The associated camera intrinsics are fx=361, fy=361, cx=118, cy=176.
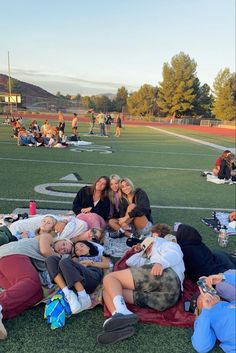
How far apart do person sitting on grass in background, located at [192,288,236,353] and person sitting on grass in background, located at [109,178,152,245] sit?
8.62ft

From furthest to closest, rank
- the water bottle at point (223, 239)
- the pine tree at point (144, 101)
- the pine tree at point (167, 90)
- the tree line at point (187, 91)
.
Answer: the pine tree at point (144, 101) → the pine tree at point (167, 90) → the tree line at point (187, 91) → the water bottle at point (223, 239)

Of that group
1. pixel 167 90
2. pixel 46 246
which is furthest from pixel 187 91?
pixel 46 246

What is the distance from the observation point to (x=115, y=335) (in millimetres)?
3139

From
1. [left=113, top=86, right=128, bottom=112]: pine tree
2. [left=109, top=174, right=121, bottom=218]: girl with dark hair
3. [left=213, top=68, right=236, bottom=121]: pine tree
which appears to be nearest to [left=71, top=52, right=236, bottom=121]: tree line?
[left=213, top=68, right=236, bottom=121]: pine tree

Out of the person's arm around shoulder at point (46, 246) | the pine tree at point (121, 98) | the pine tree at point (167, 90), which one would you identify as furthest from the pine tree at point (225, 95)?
the person's arm around shoulder at point (46, 246)

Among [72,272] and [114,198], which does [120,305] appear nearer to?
[72,272]

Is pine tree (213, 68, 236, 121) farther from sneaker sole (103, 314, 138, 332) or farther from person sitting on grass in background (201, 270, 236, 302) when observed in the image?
sneaker sole (103, 314, 138, 332)

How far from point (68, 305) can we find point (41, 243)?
893 mm

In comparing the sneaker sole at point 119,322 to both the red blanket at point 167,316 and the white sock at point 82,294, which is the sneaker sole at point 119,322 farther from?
the white sock at point 82,294

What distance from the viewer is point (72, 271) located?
3.57 m

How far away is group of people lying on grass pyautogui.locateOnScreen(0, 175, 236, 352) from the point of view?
10.3ft

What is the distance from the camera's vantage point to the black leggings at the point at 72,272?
356cm

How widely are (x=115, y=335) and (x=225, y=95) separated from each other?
71554 millimetres

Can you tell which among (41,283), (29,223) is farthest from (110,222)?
(41,283)
